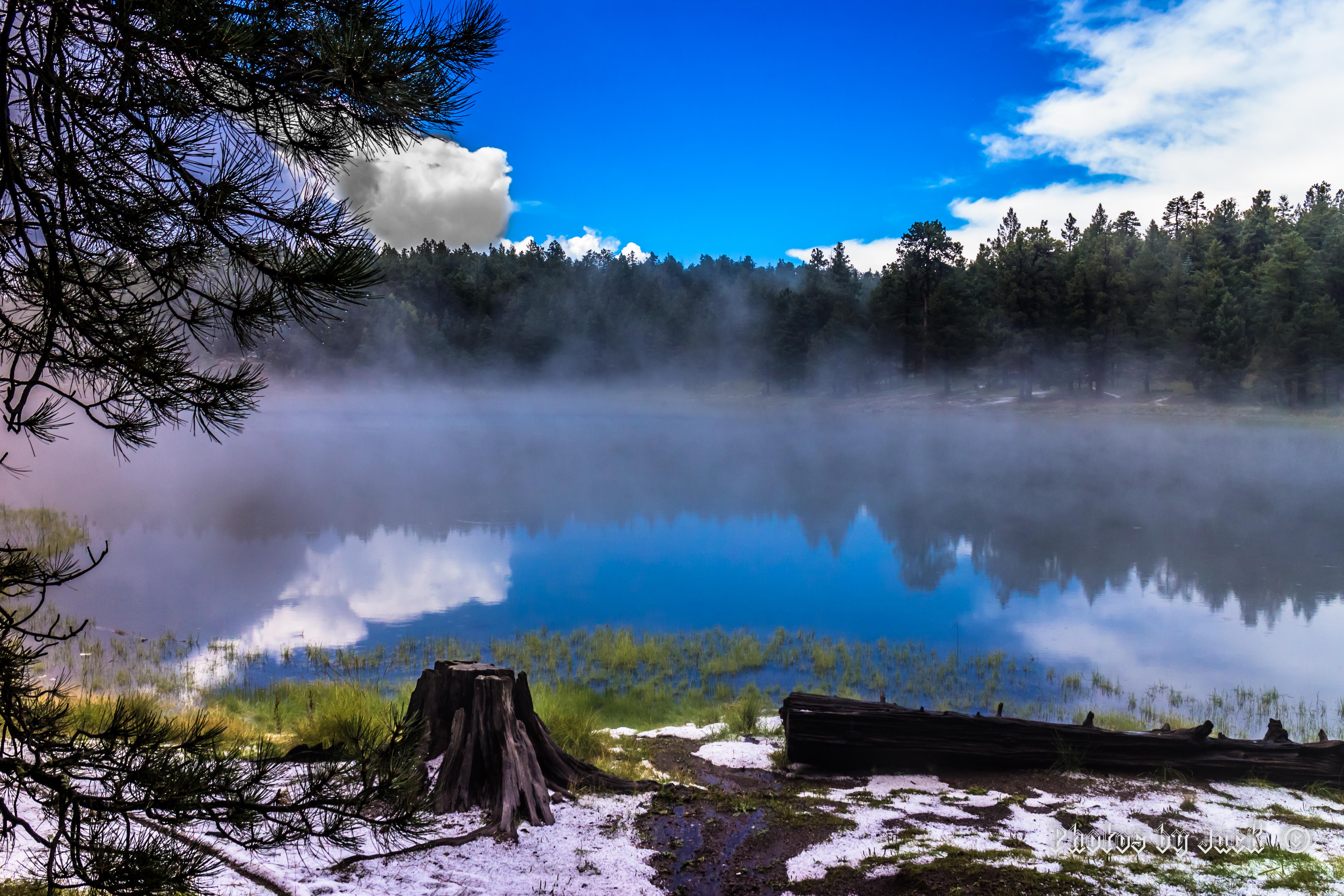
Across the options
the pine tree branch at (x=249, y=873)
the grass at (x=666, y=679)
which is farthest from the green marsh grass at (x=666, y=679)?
the pine tree branch at (x=249, y=873)

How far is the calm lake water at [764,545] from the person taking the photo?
1539cm

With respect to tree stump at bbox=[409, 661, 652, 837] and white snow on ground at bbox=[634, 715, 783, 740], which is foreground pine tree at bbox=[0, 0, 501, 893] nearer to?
tree stump at bbox=[409, 661, 652, 837]

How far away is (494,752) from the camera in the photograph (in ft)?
19.7

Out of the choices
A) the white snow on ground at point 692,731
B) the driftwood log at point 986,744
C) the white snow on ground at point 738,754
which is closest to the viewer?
the driftwood log at point 986,744

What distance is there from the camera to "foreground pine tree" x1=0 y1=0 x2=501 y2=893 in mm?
2998

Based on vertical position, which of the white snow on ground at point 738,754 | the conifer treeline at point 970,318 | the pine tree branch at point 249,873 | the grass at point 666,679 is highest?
the conifer treeline at point 970,318

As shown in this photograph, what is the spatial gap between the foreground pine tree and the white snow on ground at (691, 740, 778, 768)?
172 inches

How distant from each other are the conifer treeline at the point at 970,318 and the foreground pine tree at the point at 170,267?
21.2 m

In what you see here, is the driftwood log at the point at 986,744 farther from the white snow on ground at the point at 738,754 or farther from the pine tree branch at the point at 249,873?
the pine tree branch at the point at 249,873

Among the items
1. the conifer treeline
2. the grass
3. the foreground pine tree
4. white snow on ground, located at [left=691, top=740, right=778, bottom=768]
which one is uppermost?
the conifer treeline

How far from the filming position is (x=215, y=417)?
3.90 metres

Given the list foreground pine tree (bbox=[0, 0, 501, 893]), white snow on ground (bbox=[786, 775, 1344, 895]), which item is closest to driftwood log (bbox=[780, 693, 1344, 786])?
white snow on ground (bbox=[786, 775, 1344, 895])

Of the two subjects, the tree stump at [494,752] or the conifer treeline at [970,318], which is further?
the conifer treeline at [970,318]

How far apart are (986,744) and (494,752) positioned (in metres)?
4.56
